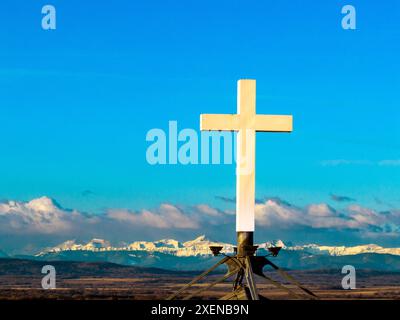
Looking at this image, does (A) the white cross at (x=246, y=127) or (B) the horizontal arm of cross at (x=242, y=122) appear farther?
(B) the horizontal arm of cross at (x=242, y=122)

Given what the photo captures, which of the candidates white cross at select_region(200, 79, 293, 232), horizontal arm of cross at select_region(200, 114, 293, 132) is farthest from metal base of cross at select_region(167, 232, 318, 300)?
horizontal arm of cross at select_region(200, 114, 293, 132)

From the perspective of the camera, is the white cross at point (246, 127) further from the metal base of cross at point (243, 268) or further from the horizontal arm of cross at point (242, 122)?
the metal base of cross at point (243, 268)

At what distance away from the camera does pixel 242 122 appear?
98.1 feet

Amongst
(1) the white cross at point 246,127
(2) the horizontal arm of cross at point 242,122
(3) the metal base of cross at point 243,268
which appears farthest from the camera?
(2) the horizontal arm of cross at point 242,122

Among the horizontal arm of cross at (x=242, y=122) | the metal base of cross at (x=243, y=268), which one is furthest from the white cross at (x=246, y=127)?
the metal base of cross at (x=243, y=268)

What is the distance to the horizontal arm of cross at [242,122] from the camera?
2970 centimetres

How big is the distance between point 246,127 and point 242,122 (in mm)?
210

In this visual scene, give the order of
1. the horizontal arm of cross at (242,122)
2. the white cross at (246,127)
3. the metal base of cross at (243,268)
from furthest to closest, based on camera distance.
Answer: the horizontal arm of cross at (242,122)
the white cross at (246,127)
the metal base of cross at (243,268)

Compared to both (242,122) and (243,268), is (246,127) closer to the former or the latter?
(242,122)

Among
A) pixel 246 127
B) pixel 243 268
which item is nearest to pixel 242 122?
pixel 246 127

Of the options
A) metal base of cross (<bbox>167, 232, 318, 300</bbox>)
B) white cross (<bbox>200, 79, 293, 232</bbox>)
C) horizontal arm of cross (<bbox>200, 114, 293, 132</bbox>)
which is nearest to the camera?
metal base of cross (<bbox>167, 232, 318, 300</bbox>)

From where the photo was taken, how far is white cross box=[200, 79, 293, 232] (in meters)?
28.9

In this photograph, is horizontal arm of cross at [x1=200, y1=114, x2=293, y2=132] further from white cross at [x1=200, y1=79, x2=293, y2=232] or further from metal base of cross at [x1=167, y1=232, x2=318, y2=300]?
metal base of cross at [x1=167, y1=232, x2=318, y2=300]
